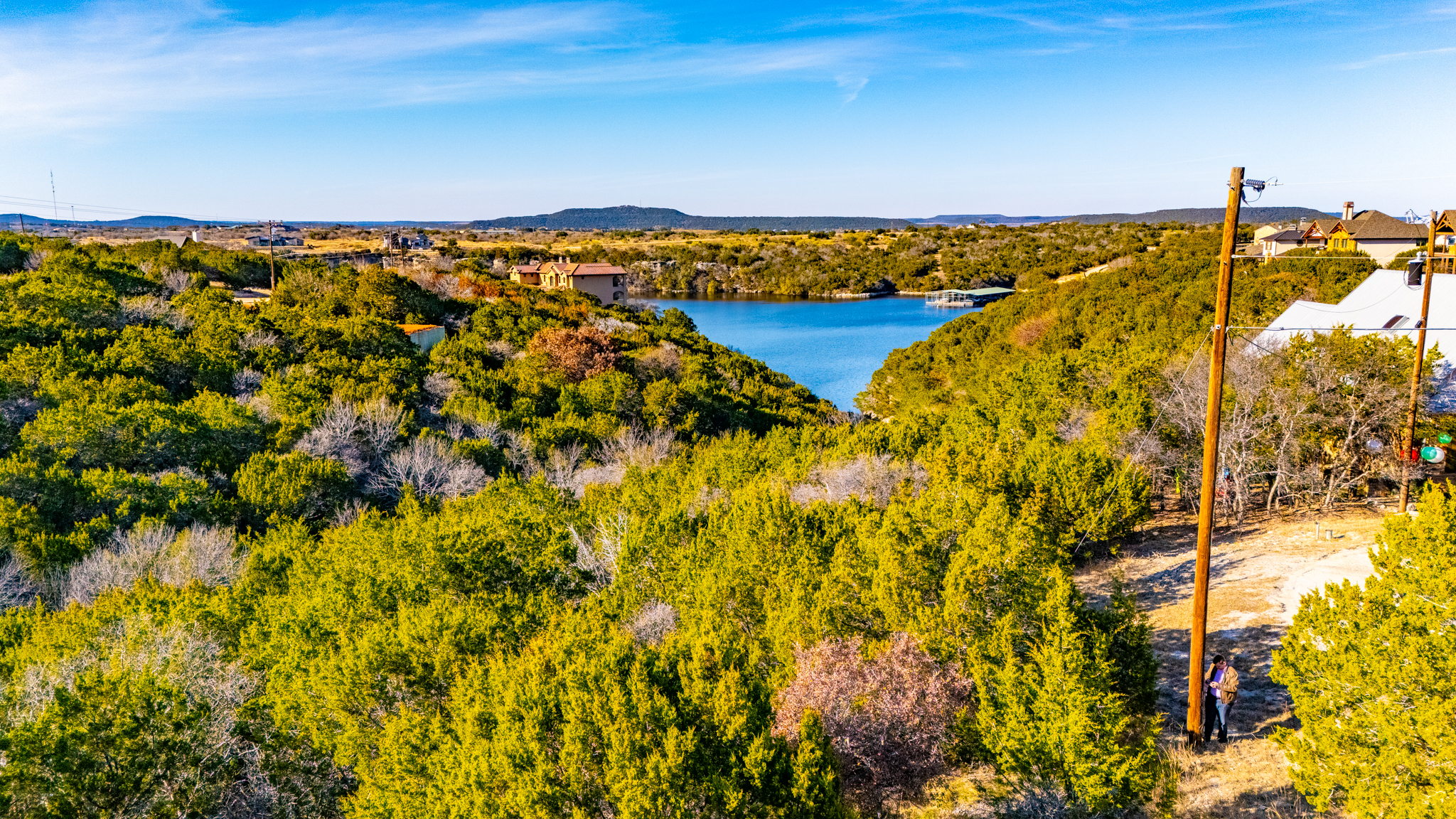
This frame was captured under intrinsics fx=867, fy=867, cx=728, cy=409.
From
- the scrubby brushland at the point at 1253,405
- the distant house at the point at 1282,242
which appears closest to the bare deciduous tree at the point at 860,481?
the scrubby brushland at the point at 1253,405

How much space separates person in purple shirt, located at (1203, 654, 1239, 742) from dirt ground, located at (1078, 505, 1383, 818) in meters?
0.20

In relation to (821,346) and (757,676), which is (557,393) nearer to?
(757,676)

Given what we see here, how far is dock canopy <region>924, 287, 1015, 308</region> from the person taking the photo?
310 feet

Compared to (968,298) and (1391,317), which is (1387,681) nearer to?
(1391,317)

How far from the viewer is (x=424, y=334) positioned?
43656 millimetres

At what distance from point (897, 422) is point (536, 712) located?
1844 cm

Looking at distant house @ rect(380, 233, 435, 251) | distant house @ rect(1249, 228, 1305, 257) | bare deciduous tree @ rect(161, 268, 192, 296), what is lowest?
bare deciduous tree @ rect(161, 268, 192, 296)

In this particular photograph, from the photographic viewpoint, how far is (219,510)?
20484 millimetres

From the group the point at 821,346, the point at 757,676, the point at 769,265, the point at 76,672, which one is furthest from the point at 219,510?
the point at 769,265

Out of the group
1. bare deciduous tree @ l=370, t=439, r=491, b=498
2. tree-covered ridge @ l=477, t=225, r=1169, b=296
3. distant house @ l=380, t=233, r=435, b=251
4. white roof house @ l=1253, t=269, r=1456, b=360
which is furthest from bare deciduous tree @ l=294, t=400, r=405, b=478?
tree-covered ridge @ l=477, t=225, r=1169, b=296

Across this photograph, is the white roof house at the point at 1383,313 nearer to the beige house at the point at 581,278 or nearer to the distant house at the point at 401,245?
the beige house at the point at 581,278

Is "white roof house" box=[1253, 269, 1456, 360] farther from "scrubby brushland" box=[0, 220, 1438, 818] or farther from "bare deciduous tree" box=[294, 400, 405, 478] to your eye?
"bare deciduous tree" box=[294, 400, 405, 478]

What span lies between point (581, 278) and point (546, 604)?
68.3 m

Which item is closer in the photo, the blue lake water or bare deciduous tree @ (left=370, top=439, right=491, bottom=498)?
bare deciduous tree @ (left=370, top=439, right=491, bottom=498)
